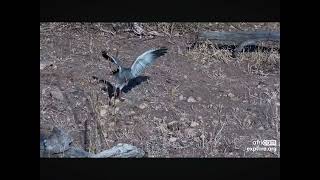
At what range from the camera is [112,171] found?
550 centimetres

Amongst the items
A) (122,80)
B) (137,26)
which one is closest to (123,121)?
(122,80)

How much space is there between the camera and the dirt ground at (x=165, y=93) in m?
5.45

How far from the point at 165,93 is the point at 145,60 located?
1.00ft

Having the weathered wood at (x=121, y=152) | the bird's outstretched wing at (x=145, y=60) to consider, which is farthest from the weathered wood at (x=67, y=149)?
the bird's outstretched wing at (x=145, y=60)

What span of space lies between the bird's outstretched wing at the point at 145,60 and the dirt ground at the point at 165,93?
36mm

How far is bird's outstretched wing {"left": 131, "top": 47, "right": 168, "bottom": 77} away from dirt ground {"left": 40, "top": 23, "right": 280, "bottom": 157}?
36 mm

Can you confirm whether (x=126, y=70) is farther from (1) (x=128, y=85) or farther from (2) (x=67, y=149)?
(2) (x=67, y=149)

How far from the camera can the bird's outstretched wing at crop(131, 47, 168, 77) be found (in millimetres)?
5492

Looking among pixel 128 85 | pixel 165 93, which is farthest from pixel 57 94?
pixel 165 93

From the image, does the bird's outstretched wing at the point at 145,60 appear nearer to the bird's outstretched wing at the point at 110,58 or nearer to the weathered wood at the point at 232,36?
the bird's outstretched wing at the point at 110,58

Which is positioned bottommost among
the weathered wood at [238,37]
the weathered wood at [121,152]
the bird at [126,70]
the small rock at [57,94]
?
the weathered wood at [121,152]
